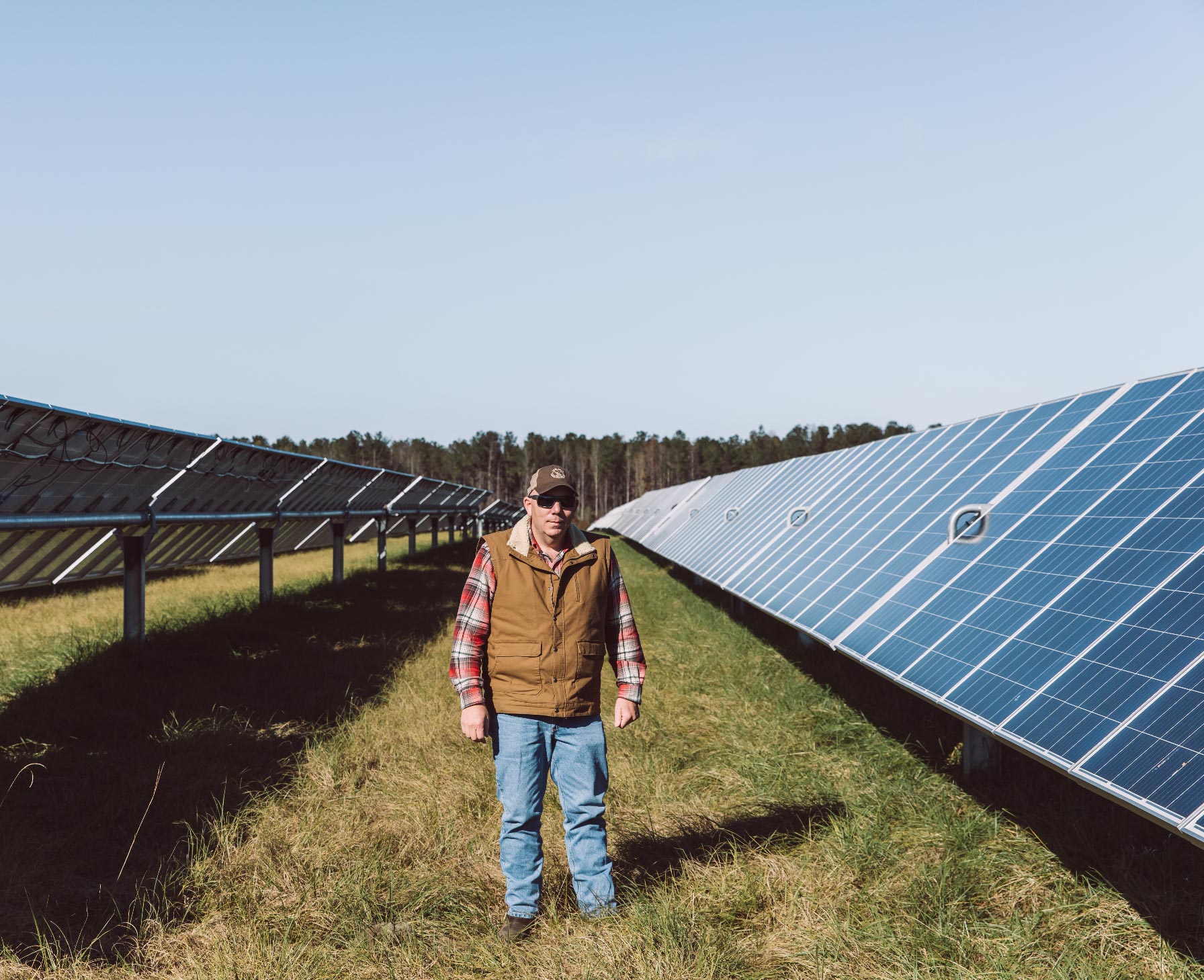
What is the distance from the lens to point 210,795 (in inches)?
237

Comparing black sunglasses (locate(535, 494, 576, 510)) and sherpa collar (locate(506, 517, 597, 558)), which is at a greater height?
black sunglasses (locate(535, 494, 576, 510))

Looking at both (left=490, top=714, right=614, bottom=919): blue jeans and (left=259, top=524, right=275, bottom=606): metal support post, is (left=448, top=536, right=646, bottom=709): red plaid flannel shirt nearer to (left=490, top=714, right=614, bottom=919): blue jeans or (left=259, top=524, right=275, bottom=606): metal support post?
(left=490, top=714, right=614, bottom=919): blue jeans

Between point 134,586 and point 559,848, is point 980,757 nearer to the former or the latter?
point 559,848

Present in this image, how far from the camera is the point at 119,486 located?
1005 centimetres

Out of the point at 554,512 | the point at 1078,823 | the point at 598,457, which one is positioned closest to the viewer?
the point at 554,512

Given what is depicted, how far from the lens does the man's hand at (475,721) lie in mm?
4163

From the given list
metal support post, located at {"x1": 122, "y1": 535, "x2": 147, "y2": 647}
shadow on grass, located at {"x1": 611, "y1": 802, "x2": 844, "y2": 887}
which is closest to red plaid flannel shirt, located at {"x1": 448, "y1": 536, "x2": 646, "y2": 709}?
shadow on grass, located at {"x1": 611, "y1": 802, "x2": 844, "y2": 887}

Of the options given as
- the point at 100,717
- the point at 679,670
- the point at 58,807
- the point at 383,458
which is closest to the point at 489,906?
the point at 58,807

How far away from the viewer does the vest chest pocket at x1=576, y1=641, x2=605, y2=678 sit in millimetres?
4246

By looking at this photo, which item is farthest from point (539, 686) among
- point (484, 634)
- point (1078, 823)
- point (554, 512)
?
point (1078, 823)

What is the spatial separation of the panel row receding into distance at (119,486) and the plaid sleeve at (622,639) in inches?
214

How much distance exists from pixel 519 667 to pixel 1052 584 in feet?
11.3

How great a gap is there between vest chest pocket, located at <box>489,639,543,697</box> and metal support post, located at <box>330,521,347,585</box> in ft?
54.3

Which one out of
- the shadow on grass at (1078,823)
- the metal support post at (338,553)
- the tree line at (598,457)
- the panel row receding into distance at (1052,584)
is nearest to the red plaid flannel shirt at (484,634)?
the panel row receding into distance at (1052,584)
